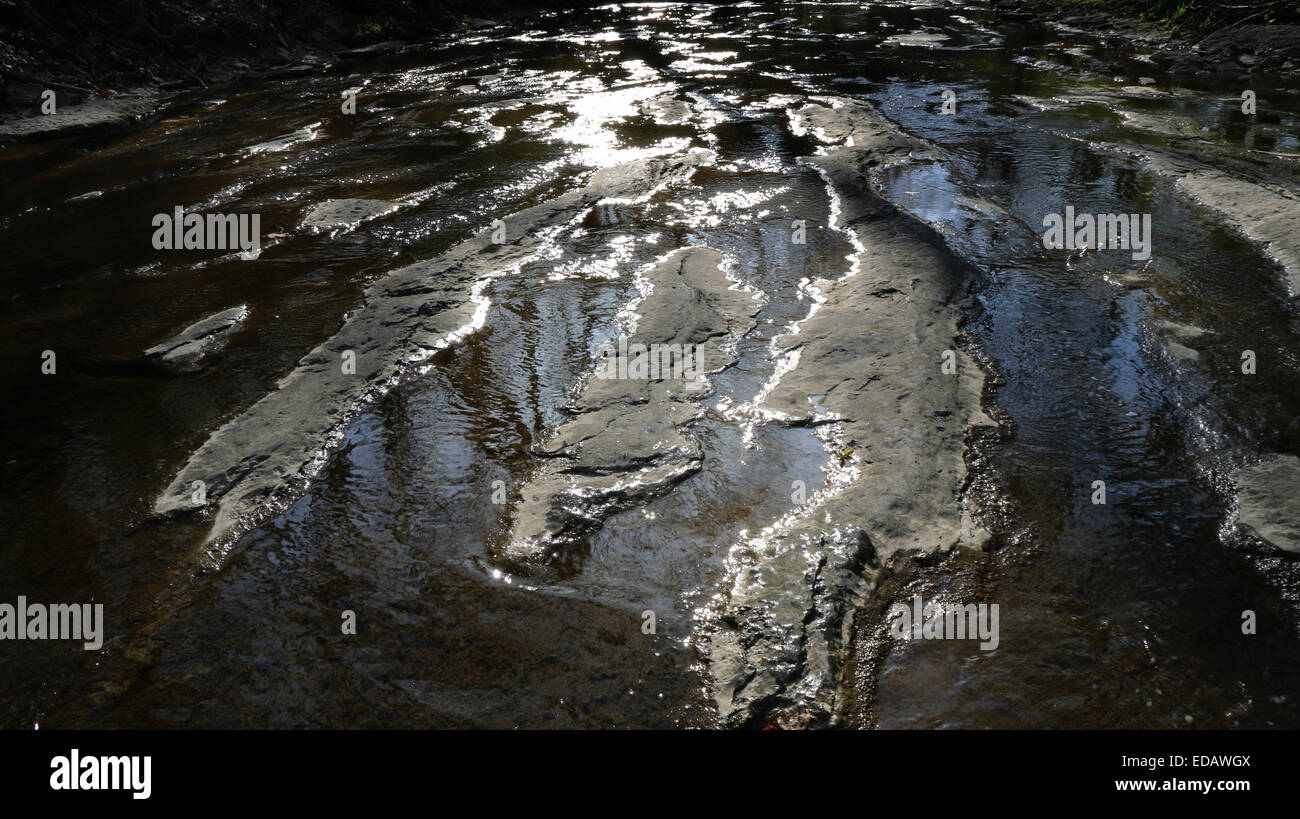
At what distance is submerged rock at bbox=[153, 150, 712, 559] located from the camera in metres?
3.15

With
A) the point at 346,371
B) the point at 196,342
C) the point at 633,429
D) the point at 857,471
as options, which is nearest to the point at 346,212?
the point at 196,342

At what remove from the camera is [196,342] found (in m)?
4.31

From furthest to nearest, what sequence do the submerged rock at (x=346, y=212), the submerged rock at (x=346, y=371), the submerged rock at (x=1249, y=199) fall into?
the submerged rock at (x=346, y=212), the submerged rock at (x=1249, y=199), the submerged rock at (x=346, y=371)

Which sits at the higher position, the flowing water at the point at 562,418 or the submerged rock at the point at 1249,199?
the submerged rock at the point at 1249,199

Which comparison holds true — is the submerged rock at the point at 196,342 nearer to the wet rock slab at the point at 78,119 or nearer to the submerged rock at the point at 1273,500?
the submerged rock at the point at 1273,500

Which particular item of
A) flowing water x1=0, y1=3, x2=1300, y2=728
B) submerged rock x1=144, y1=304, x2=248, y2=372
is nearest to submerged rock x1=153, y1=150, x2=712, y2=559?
flowing water x1=0, y1=3, x2=1300, y2=728

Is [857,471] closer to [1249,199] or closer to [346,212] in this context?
[1249,199]

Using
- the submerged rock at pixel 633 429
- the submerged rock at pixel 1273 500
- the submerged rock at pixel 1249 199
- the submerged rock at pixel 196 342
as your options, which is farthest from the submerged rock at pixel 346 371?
the submerged rock at pixel 1249 199

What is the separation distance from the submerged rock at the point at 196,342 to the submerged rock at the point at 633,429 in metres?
2.19

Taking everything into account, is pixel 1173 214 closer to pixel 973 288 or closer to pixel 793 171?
pixel 973 288

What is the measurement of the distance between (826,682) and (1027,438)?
1635mm

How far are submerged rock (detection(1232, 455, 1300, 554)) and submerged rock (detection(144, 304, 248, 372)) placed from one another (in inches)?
189

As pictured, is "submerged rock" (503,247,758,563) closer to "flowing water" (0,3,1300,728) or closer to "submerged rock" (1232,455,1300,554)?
"flowing water" (0,3,1300,728)

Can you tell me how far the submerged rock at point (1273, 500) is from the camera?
263cm
